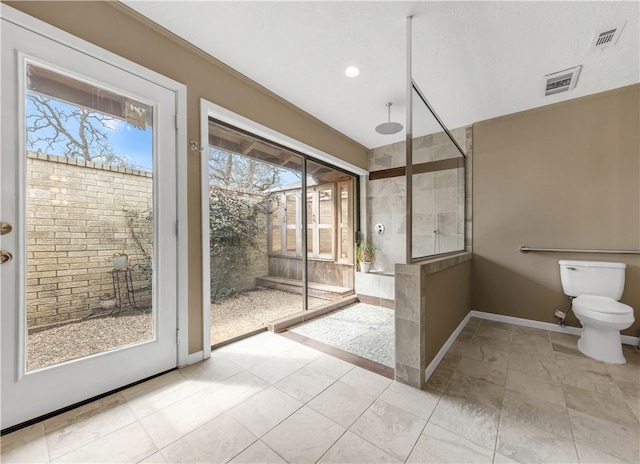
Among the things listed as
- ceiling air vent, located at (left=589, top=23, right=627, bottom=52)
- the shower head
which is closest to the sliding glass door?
the shower head

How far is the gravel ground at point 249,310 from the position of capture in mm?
2392

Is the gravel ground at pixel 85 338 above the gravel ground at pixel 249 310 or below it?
above

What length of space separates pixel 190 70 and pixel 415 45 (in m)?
1.77

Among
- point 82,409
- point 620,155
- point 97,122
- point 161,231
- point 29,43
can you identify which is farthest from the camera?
point 620,155

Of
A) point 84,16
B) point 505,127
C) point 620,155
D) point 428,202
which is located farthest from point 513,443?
point 84,16

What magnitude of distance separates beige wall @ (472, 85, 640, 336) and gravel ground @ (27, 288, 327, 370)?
283cm

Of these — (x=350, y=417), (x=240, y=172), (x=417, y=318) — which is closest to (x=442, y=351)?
(x=417, y=318)

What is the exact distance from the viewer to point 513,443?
4.23ft

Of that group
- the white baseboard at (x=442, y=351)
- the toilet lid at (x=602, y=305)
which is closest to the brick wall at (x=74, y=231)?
the white baseboard at (x=442, y=351)

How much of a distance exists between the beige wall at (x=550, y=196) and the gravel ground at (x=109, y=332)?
283cm

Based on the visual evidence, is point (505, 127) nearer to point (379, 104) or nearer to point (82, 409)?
point (379, 104)

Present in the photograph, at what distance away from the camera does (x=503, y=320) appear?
3057 millimetres

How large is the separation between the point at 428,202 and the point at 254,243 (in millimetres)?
1902

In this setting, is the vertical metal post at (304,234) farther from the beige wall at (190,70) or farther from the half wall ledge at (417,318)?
the half wall ledge at (417,318)
